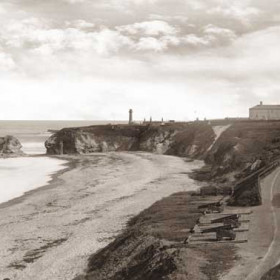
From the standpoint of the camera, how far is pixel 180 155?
8488 centimetres

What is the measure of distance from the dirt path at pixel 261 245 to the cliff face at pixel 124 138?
59803 millimetres

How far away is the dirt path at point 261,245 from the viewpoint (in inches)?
722

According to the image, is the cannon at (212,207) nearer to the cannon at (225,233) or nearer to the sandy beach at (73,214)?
the sandy beach at (73,214)

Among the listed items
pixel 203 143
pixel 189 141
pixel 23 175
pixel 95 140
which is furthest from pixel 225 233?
pixel 95 140

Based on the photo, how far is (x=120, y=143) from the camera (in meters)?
101

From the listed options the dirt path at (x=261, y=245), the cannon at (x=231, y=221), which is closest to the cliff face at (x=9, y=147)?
the dirt path at (x=261, y=245)

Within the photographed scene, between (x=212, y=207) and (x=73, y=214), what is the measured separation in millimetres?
11034

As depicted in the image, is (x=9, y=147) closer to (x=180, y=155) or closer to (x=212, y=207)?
(x=180, y=155)

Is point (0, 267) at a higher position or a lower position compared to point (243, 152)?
lower

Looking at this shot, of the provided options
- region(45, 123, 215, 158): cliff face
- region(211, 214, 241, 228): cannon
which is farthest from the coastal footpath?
region(211, 214, 241, 228): cannon

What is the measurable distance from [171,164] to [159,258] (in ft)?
160

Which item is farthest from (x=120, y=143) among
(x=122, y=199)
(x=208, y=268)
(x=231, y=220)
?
(x=208, y=268)

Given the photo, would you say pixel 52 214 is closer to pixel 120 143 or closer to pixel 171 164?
pixel 171 164

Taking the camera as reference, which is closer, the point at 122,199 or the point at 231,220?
the point at 231,220
